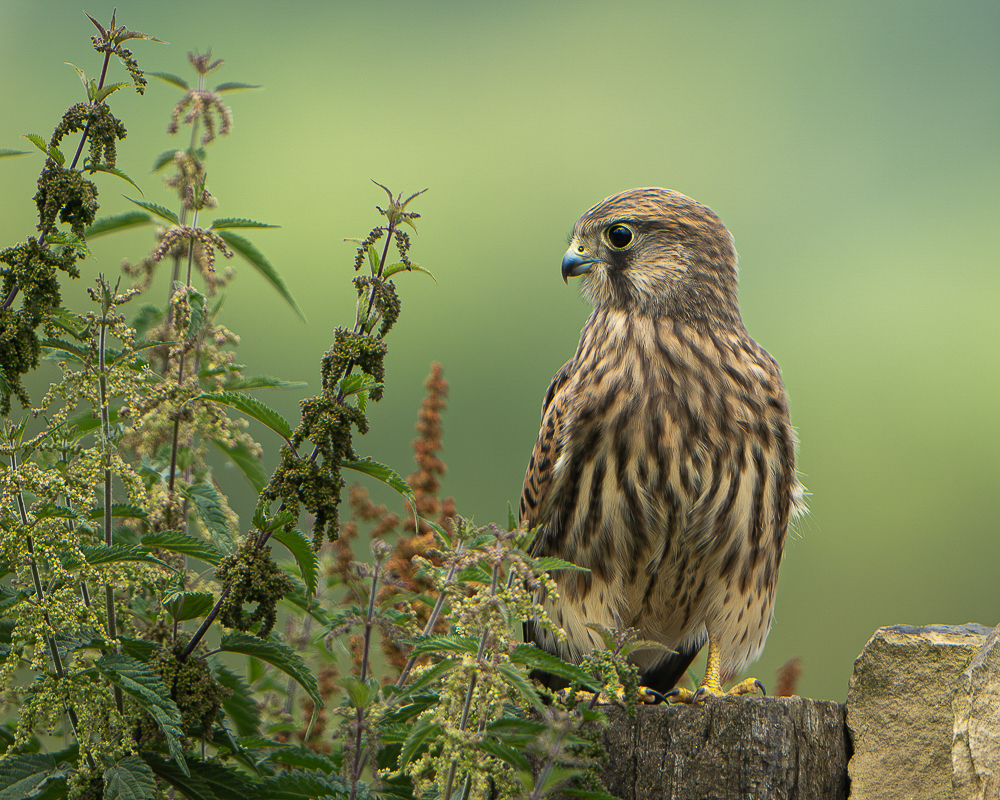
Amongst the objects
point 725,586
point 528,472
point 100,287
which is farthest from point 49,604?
point 725,586

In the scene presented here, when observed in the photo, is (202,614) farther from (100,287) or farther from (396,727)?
(100,287)

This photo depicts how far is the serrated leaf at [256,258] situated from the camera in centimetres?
219

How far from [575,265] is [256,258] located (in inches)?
52.8

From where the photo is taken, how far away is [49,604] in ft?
4.95

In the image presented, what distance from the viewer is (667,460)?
2.75 metres

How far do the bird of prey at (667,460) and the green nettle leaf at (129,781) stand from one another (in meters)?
1.22

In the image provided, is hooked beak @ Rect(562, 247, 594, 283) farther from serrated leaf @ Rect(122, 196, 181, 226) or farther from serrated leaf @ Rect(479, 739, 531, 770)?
serrated leaf @ Rect(479, 739, 531, 770)

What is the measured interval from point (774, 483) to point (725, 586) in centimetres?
34

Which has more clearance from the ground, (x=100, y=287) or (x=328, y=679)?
(x=100, y=287)

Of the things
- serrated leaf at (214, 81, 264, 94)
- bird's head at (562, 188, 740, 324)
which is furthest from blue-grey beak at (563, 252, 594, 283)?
serrated leaf at (214, 81, 264, 94)

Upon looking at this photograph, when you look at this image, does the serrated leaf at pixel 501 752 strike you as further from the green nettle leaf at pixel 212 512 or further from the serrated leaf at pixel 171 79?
the serrated leaf at pixel 171 79

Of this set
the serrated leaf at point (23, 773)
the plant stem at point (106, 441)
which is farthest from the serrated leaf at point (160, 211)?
the serrated leaf at point (23, 773)

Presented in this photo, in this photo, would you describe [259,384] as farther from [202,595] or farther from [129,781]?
[129,781]

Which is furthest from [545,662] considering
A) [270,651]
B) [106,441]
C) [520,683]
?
[106,441]
